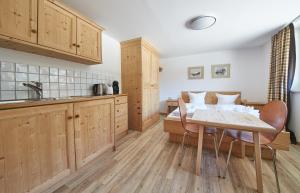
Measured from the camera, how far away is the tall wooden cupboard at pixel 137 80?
2998 mm

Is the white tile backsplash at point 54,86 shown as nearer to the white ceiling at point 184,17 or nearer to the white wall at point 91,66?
the white wall at point 91,66

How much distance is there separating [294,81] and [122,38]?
372cm

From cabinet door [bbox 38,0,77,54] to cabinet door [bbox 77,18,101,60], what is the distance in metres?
0.08

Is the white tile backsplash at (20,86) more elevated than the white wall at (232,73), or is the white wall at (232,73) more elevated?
the white wall at (232,73)

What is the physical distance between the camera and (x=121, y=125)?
8.45ft

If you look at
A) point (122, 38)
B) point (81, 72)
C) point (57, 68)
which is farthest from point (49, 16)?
point (122, 38)

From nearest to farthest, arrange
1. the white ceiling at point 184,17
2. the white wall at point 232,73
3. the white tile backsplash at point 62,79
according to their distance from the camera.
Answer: the white ceiling at point 184,17, the white tile backsplash at point 62,79, the white wall at point 232,73

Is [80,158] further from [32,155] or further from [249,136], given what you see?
[249,136]

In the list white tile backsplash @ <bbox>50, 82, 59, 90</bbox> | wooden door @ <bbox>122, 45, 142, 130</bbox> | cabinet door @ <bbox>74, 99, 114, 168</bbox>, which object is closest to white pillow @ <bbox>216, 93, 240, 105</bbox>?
wooden door @ <bbox>122, 45, 142, 130</bbox>

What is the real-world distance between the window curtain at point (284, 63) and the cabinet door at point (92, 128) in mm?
3383

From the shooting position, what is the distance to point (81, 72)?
7.25 feet

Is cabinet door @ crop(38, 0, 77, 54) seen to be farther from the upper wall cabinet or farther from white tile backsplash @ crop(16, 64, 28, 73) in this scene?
white tile backsplash @ crop(16, 64, 28, 73)

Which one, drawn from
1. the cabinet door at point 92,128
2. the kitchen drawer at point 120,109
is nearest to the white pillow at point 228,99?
the kitchen drawer at point 120,109

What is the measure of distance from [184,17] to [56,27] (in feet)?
6.26
